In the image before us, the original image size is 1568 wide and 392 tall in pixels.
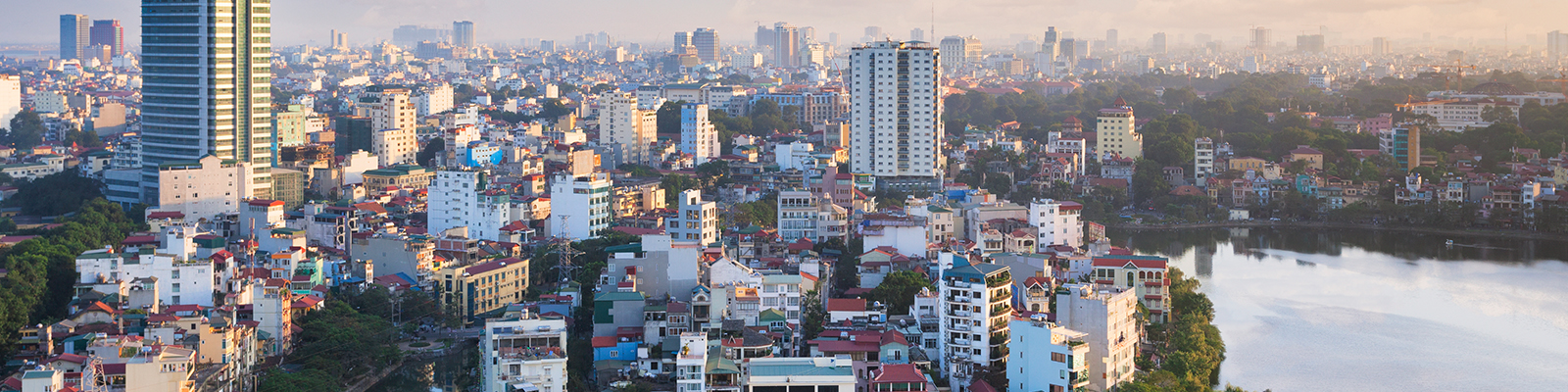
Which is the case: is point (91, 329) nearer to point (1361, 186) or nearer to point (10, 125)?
point (1361, 186)

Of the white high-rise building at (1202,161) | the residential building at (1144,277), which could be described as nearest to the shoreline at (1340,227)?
the white high-rise building at (1202,161)

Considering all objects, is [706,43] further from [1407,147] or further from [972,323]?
[972,323]

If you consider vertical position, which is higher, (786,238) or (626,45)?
(626,45)

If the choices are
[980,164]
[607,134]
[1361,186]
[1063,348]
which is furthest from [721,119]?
[1063,348]

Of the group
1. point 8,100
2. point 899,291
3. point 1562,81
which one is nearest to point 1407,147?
point 1562,81

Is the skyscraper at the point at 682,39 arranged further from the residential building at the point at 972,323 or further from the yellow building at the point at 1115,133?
the residential building at the point at 972,323

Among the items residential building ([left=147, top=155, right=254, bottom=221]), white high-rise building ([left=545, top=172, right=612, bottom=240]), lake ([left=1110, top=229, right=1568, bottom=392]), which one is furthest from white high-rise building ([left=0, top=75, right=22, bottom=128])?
lake ([left=1110, top=229, right=1568, bottom=392])
